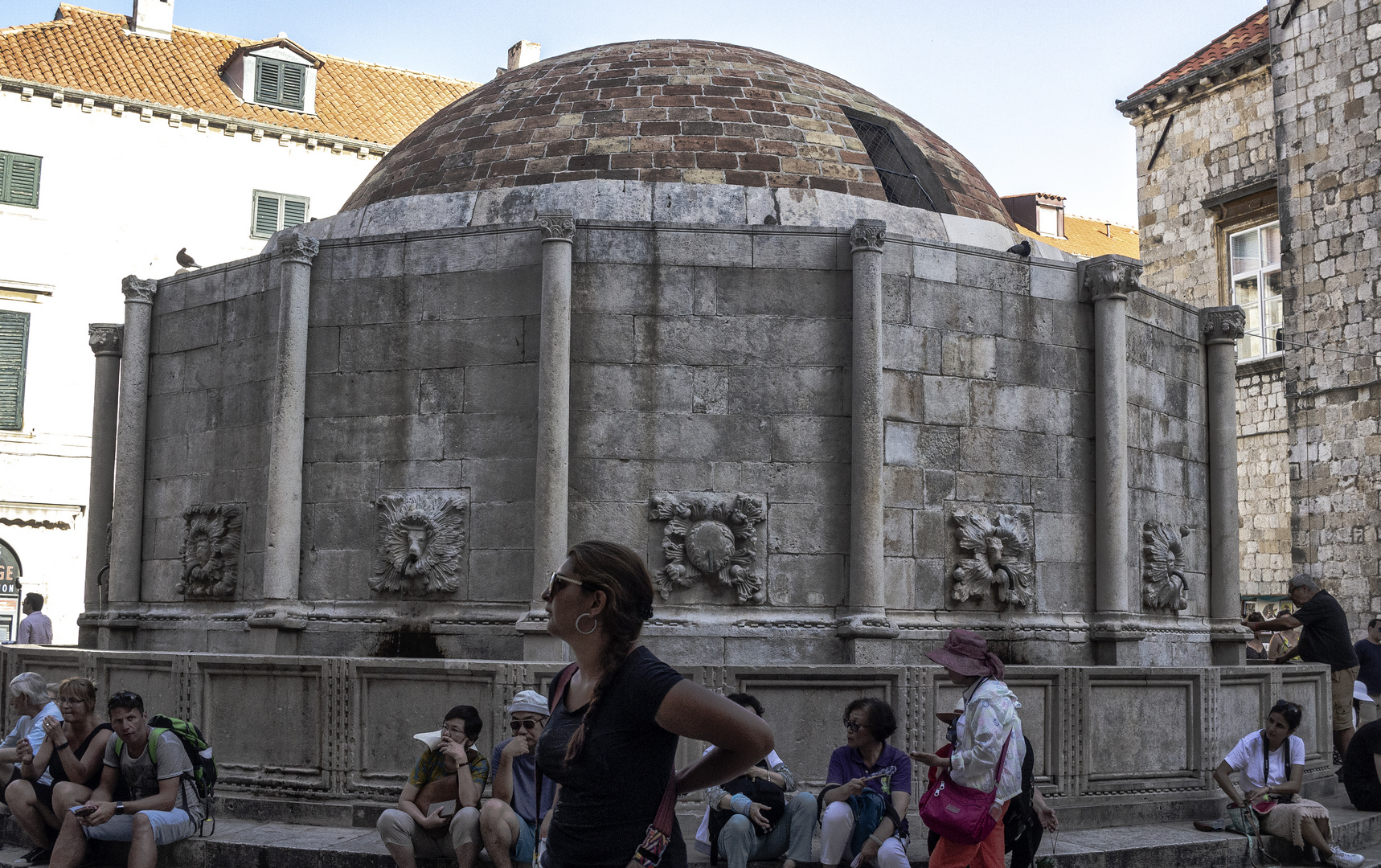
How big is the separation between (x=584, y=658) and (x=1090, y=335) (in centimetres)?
1036

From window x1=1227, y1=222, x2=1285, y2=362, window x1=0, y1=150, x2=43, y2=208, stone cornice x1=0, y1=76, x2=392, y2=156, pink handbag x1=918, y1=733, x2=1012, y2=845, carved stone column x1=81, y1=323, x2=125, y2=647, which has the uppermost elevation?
stone cornice x1=0, y1=76, x2=392, y2=156

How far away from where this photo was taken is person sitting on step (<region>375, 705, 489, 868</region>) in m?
8.32

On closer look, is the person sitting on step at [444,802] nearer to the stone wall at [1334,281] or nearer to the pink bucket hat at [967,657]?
Answer: the pink bucket hat at [967,657]

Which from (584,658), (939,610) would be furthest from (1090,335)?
(584,658)

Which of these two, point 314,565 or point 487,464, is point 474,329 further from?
point 314,565

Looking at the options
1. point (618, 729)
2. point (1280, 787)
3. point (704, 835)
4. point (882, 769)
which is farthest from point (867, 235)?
point (618, 729)

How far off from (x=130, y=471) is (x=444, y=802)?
7.11 m

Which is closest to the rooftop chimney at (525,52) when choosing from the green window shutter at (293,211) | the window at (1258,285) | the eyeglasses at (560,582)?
the green window shutter at (293,211)

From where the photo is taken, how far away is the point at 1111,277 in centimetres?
1292

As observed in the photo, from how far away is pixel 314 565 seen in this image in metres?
12.5

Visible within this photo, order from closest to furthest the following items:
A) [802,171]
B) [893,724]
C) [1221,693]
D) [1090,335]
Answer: [893,724]
[1221,693]
[1090,335]
[802,171]

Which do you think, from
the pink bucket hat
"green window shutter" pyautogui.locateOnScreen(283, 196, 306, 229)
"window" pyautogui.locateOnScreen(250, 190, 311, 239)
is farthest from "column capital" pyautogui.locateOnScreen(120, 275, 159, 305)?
"green window shutter" pyautogui.locateOnScreen(283, 196, 306, 229)

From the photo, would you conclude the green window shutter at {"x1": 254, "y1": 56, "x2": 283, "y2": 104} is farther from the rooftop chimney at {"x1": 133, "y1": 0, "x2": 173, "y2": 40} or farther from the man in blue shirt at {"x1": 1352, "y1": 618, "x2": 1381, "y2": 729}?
the man in blue shirt at {"x1": 1352, "y1": 618, "x2": 1381, "y2": 729}

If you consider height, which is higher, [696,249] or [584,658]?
[696,249]
